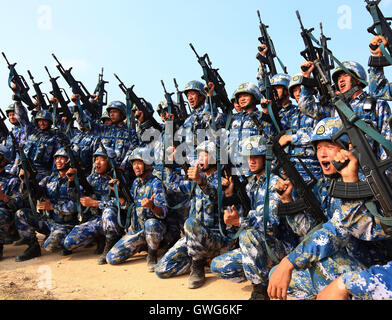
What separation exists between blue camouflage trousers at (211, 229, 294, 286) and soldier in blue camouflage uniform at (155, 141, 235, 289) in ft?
1.91

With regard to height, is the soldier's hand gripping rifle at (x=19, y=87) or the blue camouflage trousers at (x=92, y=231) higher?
the soldier's hand gripping rifle at (x=19, y=87)

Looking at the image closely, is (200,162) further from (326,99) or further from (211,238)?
(326,99)

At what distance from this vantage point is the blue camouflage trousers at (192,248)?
4676 millimetres

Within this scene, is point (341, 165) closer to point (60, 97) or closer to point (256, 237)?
point (256, 237)

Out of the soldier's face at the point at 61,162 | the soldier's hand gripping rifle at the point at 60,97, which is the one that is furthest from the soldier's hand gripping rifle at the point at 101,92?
the soldier's face at the point at 61,162

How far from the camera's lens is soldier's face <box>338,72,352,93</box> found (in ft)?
16.5

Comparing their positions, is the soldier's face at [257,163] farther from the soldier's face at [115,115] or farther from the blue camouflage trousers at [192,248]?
the soldier's face at [115,115]

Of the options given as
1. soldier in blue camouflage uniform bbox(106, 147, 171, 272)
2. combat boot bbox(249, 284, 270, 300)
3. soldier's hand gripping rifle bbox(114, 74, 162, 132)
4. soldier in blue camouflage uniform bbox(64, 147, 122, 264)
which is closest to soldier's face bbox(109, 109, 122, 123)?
soldier's hand gripping rifle bbox(114, 74, 162, 132)

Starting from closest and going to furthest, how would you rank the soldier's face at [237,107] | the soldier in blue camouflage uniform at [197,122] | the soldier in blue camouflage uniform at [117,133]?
the soldier in blue camouflage uniform at [197,122], the soldier's face at [237,107], the soldier in blue camouflage uniform at [117,133]

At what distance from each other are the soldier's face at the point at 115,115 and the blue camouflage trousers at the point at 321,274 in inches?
276

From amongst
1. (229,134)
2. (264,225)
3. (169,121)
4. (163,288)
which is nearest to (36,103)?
(169,121)

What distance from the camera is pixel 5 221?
6.77 meters

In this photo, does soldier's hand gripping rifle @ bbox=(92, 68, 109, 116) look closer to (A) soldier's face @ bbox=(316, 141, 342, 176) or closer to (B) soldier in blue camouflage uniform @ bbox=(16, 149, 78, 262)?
(B) soldier in blue camouflage uniform @ bbox=(16, 149, 78, 262)

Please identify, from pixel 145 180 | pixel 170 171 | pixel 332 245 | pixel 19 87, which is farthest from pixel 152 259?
pixel 19 87
